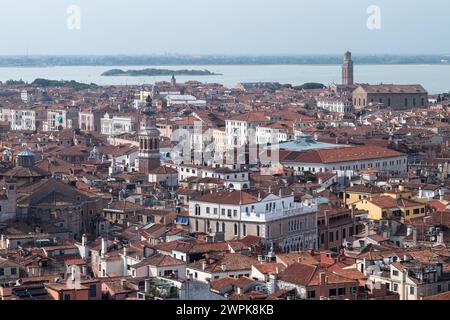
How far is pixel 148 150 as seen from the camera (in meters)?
20.6

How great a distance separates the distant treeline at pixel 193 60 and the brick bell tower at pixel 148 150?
9805 centimetres

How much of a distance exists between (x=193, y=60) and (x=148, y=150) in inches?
5533

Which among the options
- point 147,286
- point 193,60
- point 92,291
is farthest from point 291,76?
point 92,291

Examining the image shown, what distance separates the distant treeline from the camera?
123750 mm

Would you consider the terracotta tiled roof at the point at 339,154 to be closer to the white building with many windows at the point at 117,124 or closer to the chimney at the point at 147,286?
the white building with many windows at the point at 117,124

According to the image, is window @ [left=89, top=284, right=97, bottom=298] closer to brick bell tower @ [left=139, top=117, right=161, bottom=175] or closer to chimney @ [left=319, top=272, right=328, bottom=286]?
chimney @ [left=319, top=272, right=328, bottom=286]

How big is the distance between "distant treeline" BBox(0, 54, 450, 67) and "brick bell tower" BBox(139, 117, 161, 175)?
98052mm

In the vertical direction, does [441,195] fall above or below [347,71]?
above

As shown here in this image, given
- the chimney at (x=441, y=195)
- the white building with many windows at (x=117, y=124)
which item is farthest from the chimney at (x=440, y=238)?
the white building with many windows at (x=117, y=124)

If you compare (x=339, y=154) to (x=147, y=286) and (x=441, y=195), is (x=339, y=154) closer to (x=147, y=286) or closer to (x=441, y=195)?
(x=441, y=195)

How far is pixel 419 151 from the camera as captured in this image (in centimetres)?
2723

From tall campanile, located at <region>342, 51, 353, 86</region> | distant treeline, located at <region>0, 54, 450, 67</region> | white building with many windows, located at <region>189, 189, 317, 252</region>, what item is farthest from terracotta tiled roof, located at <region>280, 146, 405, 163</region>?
distant treeline, located at <region>0, 54, 450, 67</region>

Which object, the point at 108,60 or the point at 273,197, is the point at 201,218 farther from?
the point at 108,60
